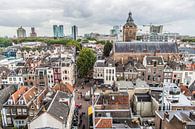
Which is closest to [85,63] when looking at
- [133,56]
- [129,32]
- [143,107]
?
[133,56]

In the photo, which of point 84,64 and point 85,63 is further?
point 84,64

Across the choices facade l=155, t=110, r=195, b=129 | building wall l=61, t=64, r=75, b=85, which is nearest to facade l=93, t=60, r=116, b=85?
building wall l=61, t=64, r=75, b=85

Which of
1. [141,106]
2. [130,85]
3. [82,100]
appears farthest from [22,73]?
[141,106]

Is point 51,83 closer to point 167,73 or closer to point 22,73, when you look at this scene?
point 22,73

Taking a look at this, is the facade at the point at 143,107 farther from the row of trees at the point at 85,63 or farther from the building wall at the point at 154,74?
the row of trees at the point at 85,63

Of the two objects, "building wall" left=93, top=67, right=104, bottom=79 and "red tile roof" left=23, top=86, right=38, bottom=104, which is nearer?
"red tile roof" left=23, top=86, right=38, bottom=104

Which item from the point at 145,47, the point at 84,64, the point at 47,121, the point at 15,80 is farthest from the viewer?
the point at 145,47

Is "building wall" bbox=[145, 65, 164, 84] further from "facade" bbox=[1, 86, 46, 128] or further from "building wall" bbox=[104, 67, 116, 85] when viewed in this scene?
"facade" bbox=[1, 86, 46, 128]

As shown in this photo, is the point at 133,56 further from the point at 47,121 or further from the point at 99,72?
the point at 47,121
